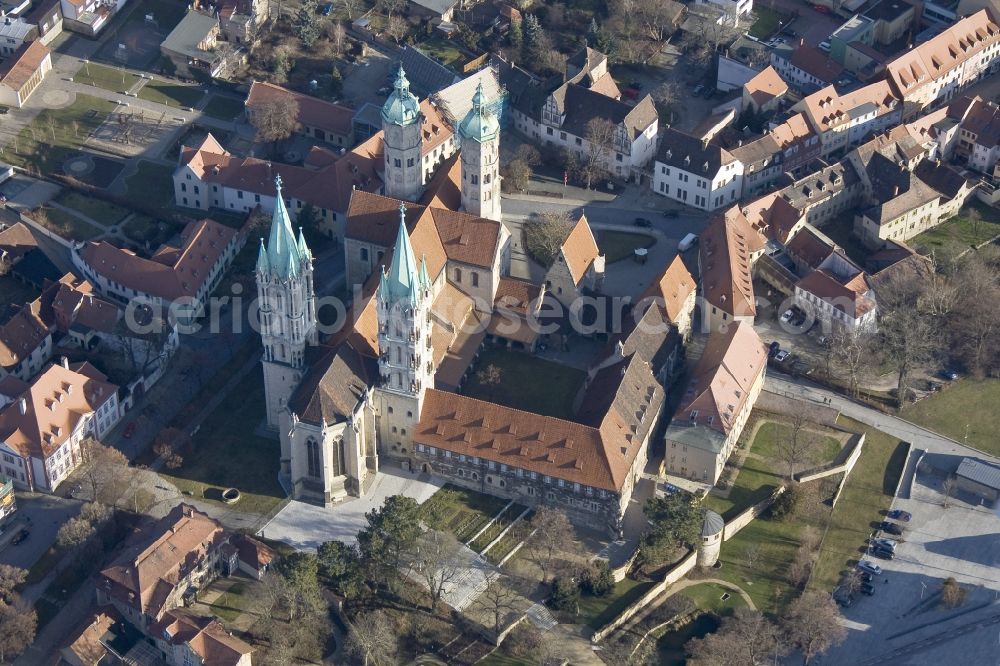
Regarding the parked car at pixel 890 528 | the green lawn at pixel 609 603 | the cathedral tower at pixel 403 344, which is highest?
the cathedral tower at pixel 403 344

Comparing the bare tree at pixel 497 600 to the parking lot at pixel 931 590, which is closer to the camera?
the parking lot at pixel 931 590

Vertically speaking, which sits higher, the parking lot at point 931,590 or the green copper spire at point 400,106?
the green copper spire at point 400,106

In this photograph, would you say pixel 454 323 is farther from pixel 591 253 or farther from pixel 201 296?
pixel 201 296

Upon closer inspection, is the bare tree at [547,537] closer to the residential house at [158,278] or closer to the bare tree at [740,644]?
the bare tree at [740,644]

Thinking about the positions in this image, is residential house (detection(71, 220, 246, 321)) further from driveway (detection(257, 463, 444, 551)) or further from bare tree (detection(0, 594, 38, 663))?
bare tree (detection(0, 594, 38, 663))

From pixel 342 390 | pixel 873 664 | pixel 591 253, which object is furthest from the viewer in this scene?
pixel 591 253

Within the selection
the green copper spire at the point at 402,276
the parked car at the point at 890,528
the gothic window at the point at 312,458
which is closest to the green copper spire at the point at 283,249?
the green copper spire at the point at 402,276

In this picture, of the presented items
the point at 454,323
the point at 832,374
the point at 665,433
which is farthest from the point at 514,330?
the point at 832,374

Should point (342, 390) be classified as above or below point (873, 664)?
above
